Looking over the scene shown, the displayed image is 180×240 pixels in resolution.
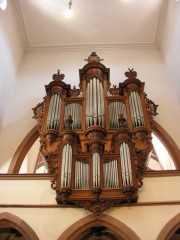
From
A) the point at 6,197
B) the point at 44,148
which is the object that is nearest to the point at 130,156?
the point at 44,148

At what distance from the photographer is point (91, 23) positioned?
31.0 feet

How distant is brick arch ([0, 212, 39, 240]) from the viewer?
5520mm

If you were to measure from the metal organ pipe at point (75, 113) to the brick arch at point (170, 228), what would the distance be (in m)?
2.66

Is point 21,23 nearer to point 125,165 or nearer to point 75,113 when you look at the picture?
point 75,113

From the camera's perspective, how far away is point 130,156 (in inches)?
230

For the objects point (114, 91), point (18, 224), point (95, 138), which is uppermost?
point (114, 91)

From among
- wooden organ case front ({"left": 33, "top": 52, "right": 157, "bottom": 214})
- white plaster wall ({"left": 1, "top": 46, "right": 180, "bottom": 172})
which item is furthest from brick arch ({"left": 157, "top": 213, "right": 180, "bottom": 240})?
white plaster wall ({"left": 1, "top": 46, "right": 180, "bottom": 172})

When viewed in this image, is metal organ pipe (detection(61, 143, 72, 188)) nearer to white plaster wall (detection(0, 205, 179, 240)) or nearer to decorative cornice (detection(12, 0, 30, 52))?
white plaster wall (detection(0, 205, 179, 240))

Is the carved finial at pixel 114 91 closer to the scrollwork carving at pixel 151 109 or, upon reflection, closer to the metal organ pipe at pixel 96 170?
the scrollwork carving at pixel 151 109

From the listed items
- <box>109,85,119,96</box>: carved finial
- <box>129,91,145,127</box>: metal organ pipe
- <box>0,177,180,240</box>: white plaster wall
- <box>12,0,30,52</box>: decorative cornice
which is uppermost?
<box>12,0,30,52</box>: decorative cornice

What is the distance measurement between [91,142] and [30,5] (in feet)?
16.8

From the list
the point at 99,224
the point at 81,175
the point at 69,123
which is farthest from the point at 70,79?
the point at 99,224

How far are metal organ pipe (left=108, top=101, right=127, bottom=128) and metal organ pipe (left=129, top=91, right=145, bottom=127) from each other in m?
0.20

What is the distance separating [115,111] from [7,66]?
11.2 feet
